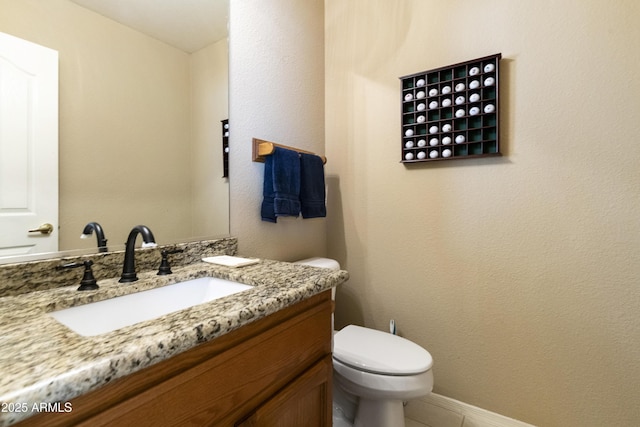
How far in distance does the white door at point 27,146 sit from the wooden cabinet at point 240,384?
61 cm

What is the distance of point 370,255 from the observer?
169 cm

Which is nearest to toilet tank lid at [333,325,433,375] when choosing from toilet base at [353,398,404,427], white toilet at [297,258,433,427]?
white toilet at [297,258,433,427]

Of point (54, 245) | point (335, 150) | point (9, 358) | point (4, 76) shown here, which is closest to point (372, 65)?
point (335, 150)

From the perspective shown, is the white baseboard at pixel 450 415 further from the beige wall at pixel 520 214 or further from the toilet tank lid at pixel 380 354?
the toilet tank lid at pixel 380 354

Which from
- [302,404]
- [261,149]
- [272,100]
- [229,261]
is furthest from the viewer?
[272,100]

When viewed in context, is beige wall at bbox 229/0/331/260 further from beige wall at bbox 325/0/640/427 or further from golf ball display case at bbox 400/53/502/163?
golf ball display case at bbox 400/53/502/163

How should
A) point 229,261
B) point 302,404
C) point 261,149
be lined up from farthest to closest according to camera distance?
point 261,149 → point 229,261 → point 302,404

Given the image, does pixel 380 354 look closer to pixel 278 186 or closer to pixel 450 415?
pixel 450 415

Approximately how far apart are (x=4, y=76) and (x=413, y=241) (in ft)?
5.30

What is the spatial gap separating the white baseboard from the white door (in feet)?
5.62

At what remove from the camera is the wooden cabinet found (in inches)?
17.0

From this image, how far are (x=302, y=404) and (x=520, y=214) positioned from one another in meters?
1.19

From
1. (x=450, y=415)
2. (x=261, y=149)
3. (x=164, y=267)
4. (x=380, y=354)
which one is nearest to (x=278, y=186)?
(x=261, y=149)

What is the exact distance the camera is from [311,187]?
1525 millimetres
